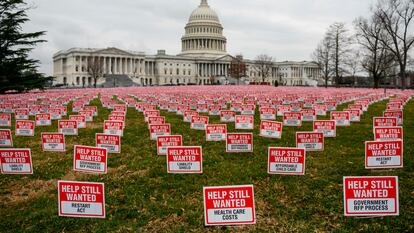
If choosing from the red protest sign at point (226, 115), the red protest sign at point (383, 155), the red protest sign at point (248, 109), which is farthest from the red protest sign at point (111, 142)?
the red protest sign at point (248, 109)

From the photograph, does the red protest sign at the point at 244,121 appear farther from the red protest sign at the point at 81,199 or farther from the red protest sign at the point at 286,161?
the red protest sign at the point at 81,199

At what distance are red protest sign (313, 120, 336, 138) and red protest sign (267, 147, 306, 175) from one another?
375cm

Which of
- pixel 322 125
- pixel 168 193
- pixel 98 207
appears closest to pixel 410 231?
pixel 168 193

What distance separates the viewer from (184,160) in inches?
276

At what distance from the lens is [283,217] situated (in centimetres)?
517

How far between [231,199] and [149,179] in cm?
292

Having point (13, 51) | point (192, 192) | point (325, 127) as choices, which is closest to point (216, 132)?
point (325, 127)

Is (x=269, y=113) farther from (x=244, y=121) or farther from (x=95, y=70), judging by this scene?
(x=95, y=70)

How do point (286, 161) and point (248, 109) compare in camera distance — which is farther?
point (248, 109)

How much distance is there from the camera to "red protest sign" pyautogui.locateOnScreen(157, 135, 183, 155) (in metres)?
7.92

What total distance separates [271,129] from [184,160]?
4.26 meters

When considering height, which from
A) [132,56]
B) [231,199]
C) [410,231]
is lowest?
[410,231]

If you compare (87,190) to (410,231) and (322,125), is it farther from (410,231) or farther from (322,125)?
(322,125)

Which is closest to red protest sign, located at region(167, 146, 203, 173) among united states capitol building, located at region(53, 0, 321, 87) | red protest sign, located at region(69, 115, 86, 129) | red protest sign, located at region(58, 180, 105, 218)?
red protest sign, located at region(58, 180, 105, 218)
